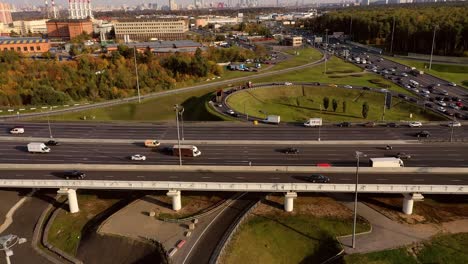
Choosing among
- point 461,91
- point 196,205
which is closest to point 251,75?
point 461,91

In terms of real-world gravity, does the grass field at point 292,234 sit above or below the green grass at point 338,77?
below

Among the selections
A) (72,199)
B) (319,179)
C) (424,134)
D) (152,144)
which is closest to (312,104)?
(424,134)

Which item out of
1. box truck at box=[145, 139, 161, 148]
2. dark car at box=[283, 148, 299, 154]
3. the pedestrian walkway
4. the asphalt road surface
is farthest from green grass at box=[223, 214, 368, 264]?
box truck at box=[145, 139, 161, 148]

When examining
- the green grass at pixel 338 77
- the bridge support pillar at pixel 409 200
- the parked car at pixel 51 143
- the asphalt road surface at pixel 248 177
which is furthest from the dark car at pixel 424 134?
the parked car at pixel 51 143

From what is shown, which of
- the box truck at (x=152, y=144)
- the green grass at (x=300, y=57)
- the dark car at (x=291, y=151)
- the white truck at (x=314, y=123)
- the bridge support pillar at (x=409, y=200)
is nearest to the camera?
the bridge support pillar at (x=409, y=200)

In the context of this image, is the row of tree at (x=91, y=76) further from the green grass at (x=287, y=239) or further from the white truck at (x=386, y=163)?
the white truck at (x=386, y=163)
